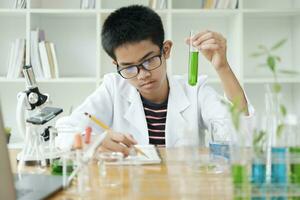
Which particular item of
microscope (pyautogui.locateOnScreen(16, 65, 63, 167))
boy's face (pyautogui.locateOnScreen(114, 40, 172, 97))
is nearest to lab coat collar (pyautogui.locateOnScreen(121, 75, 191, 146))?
boy's face (pyautogui.locateOnScreen(114, 40, 172, 97))

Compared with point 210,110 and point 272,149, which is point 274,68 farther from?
point 210,110

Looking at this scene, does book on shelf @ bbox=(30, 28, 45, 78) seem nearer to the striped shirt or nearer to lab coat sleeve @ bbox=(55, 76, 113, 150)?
lab coat sleeve @ bbox=(55, 76, 113, 150)

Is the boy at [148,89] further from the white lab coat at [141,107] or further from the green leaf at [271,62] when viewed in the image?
the green leaf at [271,62]

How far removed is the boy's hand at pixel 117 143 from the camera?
47.2 inches

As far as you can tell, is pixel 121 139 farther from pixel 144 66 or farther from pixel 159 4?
pixel 159 4

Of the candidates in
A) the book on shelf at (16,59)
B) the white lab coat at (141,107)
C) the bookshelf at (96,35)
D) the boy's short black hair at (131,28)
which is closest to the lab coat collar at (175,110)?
the white lab coat at (141,107)

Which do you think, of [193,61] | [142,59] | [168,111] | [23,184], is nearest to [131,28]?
[142,59]

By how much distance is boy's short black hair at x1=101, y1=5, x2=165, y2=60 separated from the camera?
173cm

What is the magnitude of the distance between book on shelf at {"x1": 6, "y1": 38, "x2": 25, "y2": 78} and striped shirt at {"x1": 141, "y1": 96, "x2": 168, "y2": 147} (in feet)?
3.86

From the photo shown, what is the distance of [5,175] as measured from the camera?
694 mm

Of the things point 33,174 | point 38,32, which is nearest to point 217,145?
point 33,174

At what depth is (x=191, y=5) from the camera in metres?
3.03

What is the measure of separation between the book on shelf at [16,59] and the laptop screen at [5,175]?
2.19 meters

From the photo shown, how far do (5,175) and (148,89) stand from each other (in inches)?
43.8
